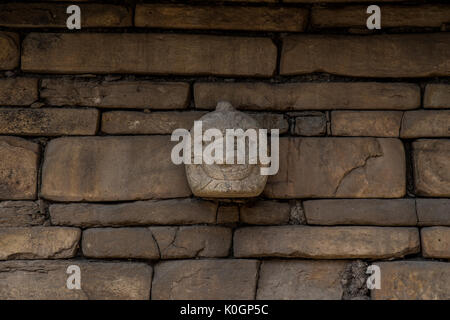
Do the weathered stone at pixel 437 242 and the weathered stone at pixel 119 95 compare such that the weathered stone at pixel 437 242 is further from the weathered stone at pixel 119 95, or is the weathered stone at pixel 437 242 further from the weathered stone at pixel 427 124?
the weathered stone at pixel 119 95

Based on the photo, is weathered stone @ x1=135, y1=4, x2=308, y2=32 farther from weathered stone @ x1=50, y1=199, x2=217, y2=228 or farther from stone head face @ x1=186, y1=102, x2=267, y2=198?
weathered stone @ x1=50, y1=199, x2=217, y2=228

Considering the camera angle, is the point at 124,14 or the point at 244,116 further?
the point at 124,14

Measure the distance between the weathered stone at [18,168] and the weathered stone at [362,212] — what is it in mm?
→ 1551

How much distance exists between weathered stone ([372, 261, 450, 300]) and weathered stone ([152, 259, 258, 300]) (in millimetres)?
697

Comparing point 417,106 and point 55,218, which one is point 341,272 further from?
point 55,218

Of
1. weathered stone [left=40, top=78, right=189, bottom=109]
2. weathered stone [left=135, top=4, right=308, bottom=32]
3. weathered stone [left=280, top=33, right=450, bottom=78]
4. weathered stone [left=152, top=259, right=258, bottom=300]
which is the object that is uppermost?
weathered stone [left=135, top=4, right=308, bottom=32]

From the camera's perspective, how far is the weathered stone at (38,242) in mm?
2648

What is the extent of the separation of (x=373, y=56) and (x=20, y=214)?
2.20 metres

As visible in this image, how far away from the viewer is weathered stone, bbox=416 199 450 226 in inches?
104

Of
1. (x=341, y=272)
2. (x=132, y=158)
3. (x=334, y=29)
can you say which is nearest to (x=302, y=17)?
(x=334, y=29)

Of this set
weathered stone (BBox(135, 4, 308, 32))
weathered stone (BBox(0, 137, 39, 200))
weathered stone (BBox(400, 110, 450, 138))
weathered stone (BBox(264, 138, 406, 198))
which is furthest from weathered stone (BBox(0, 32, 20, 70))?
weathered stone (BBox(400, 110, 450, 138))

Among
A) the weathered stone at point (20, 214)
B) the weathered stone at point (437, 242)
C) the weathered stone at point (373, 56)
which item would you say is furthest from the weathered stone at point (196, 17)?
the weathered stone at point (437, 242)

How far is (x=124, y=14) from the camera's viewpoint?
109 inches

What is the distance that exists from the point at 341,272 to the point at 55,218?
162 centimetres
